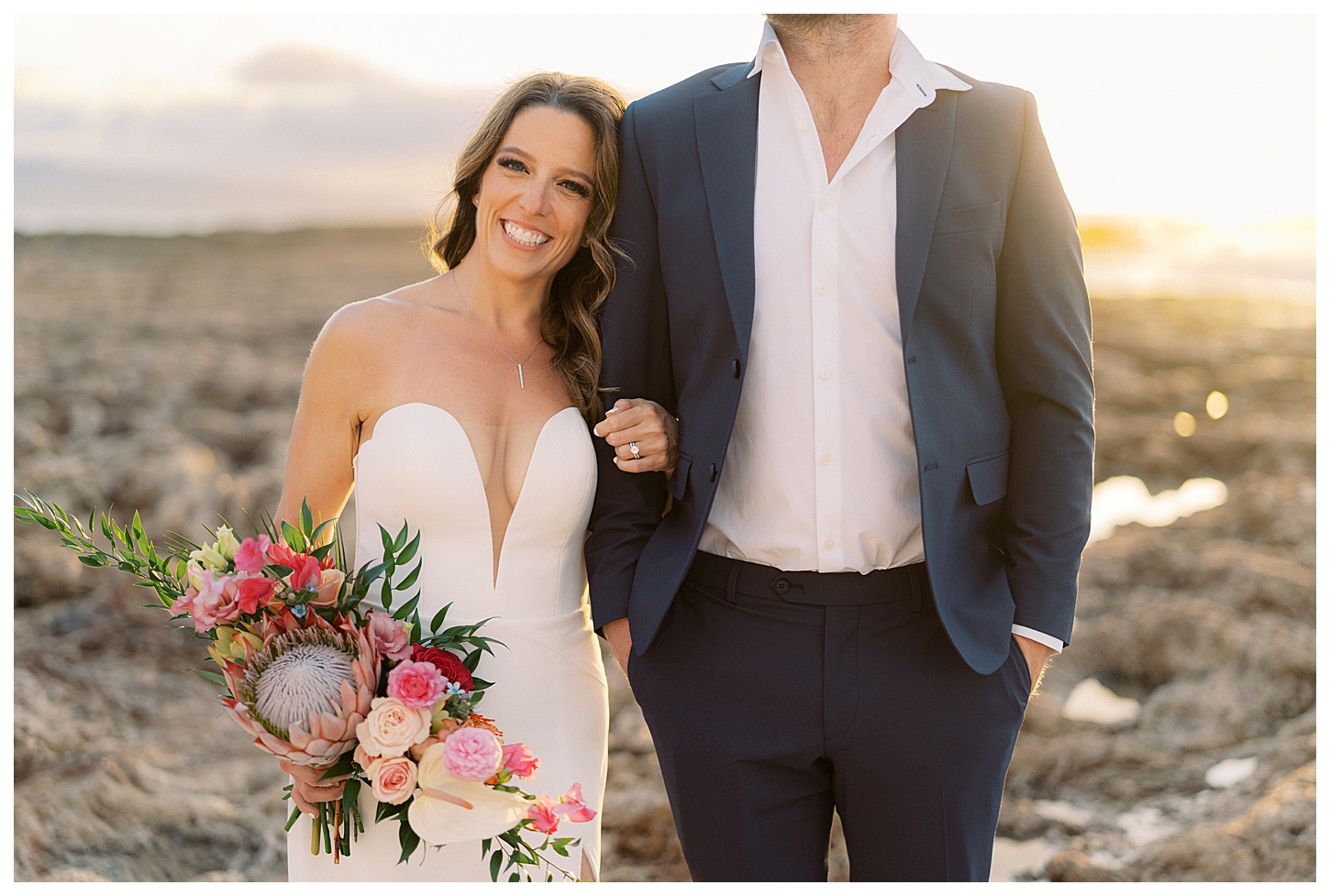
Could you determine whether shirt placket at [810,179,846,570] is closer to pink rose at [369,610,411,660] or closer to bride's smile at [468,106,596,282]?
bride's smile at [468,106,596,282]

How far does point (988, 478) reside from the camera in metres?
2.21

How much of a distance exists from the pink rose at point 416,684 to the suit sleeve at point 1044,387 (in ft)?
4.04

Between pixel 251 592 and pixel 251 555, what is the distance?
7cm

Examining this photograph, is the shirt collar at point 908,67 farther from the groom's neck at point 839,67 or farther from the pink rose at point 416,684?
the pink rose at point 416,684

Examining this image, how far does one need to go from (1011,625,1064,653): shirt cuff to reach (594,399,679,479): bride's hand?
822 mm

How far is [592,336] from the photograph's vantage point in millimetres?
2549

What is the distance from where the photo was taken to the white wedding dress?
2346 millimetres

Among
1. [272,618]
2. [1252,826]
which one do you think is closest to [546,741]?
[272,618]

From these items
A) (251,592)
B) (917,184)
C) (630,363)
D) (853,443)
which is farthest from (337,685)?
(917,184)

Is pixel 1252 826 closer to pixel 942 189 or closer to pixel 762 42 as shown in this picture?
pixel 942 189

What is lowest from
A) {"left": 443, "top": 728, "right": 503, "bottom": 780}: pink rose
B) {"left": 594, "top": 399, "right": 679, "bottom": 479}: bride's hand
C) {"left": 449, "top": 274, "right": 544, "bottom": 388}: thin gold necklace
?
{"left": 443, "top": 728, "right": 503, "bottom": 780}: pink rose

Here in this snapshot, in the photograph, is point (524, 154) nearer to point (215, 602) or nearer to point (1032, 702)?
point (215, 602)

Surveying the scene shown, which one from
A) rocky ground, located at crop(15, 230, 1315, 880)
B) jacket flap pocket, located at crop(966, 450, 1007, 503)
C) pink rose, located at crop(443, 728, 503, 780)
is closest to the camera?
pink rose, located at crop(443, 728, 503, 780)

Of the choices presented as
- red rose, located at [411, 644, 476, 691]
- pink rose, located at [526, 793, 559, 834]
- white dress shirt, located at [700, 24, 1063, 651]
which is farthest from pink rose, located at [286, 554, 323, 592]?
white dress shirt, located at [700, 24, 1063, 651]
